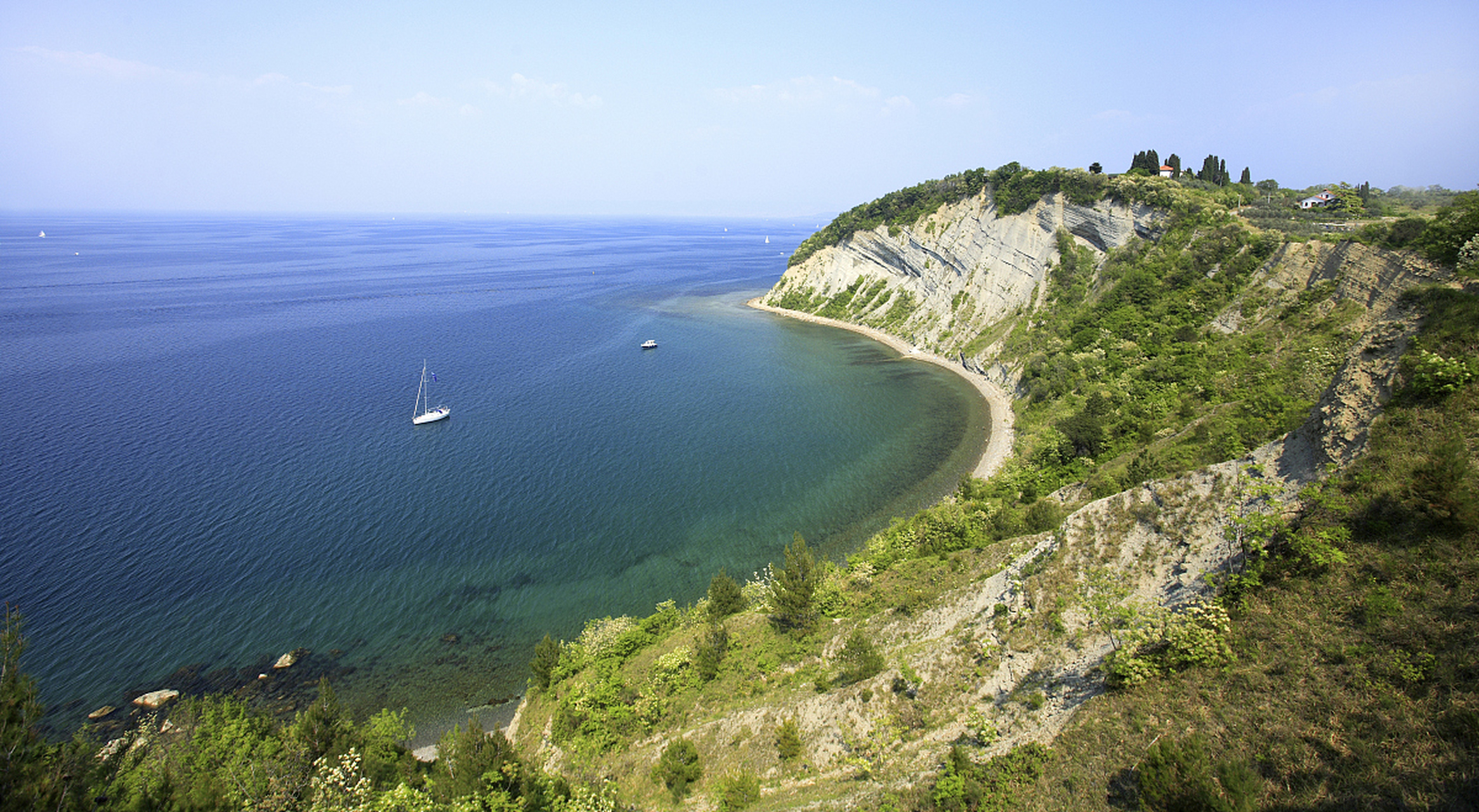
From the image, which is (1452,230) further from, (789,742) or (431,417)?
(431,417)

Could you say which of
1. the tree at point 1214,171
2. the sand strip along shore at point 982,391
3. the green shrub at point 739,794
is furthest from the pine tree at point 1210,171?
the green shrub at point 739,794

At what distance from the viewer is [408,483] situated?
46.9 meters

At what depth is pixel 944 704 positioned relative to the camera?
1777cm

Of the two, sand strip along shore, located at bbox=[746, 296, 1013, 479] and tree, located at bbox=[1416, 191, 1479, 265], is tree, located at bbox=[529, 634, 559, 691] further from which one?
tree, located at bbox=[1416, 191, 1479, 265]

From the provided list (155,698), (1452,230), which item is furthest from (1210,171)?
(155,698)

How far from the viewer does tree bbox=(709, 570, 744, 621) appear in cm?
2738

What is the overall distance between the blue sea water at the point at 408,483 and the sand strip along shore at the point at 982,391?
6.85 feet

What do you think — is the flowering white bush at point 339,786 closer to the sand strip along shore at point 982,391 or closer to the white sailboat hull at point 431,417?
the sand strip along shore at point 982,391

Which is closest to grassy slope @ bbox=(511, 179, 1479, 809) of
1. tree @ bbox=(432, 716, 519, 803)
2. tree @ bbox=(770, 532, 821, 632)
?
tree @ bbox=(770, 532, 821, 632)

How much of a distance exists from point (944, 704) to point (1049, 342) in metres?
53.1

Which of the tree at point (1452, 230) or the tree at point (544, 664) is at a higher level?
the tree at point (1452, 230)

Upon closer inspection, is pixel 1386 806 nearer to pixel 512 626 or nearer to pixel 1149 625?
pixel 1149 625

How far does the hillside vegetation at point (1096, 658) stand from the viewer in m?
11.8

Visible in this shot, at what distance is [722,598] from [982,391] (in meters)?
49.2
